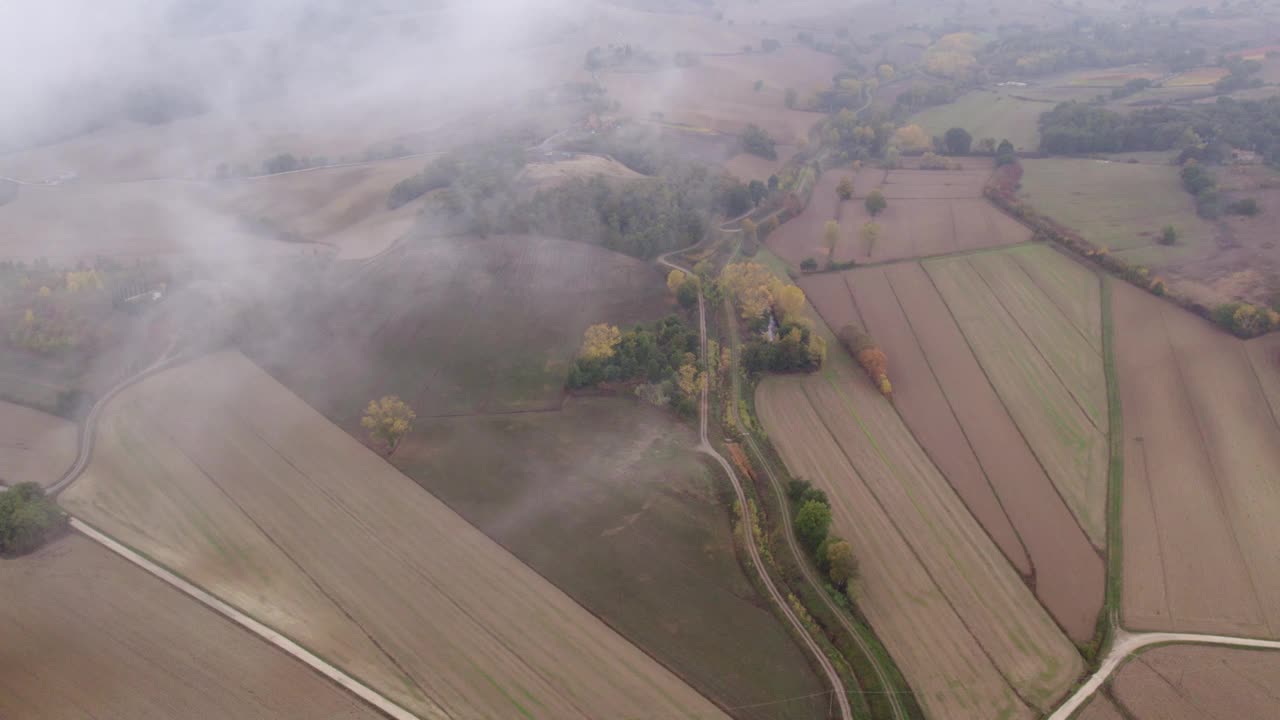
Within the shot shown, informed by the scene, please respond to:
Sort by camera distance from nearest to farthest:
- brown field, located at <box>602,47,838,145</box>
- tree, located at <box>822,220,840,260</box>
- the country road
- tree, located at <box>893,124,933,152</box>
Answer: the country road
tree, located at <box>822,220,840,260</box>
tree, located at <box>893,124,933,152</box>
brown field, located at <box>602,47,838,145</box>

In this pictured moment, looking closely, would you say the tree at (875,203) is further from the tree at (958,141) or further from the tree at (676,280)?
the tree at (676,280)

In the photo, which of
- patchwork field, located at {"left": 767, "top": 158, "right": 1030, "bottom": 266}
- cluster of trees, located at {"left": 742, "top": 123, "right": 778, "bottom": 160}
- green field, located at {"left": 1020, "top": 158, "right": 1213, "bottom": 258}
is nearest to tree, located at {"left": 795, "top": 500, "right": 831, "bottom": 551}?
patchwork field, located at {"left": 767, "top": 158, "right": 1030, "bottom": 266}

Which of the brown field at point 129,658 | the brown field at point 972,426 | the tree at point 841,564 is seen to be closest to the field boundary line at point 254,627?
the brown field at point 129,658

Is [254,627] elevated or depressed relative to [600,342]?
depressed

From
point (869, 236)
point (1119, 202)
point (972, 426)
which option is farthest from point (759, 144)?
point (972, 426)

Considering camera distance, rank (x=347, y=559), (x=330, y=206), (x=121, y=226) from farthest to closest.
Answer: (x=330, y=206) → (x=121, y=226) → (x=347, y=559)

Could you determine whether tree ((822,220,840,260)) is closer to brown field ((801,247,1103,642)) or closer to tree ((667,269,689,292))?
brown field ((801,247,1103,642))

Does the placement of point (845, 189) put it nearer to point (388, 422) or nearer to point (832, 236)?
point (832, 236)
